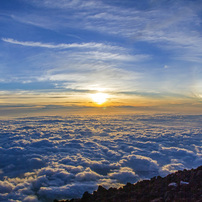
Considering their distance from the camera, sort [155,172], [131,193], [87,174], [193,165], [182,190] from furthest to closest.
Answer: [193,165] < [155,172] < [87,174] < [131,193] < [182,190]

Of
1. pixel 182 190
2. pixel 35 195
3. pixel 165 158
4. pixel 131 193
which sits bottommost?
pixel 165 158

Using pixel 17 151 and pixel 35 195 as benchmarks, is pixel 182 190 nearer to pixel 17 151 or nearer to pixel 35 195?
pixel 35 195

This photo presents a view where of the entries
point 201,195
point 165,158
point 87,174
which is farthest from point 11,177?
point 165,158

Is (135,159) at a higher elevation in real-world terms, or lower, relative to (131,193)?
lower

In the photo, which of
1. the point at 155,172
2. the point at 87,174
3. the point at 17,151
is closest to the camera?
the point at 87,174

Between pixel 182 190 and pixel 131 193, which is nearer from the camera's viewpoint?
pixel 182 190

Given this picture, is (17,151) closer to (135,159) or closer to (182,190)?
(135,159)
